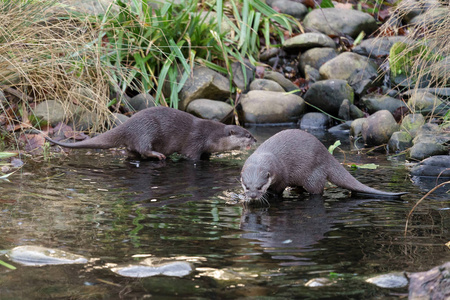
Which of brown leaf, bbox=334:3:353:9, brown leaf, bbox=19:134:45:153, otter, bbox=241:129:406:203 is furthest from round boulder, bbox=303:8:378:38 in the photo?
otter, bbox=241:129:406:203

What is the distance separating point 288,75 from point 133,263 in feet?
19.6

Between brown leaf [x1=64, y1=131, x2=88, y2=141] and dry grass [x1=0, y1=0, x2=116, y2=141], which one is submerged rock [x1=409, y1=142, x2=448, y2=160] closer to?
dry grass [x1=0, y1=0, x2=116, y2=141]

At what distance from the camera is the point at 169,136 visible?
16.7 ft

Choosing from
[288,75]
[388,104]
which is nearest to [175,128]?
[388,104]

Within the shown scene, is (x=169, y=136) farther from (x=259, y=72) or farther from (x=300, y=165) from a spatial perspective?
(x=259, y=72)

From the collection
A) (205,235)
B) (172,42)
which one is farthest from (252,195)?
(172,42)

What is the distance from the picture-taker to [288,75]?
7957mm

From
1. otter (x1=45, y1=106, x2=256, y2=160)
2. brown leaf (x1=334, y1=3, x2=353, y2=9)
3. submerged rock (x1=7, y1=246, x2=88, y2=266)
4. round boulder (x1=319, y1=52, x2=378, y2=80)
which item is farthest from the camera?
brown leaf (x1=334, y1=3, x2=353, y2=9)

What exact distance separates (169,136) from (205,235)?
97.3 inches

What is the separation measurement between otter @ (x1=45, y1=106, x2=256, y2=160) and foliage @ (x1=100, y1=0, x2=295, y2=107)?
783 mm

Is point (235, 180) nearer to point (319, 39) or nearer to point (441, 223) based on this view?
point (441, 223)

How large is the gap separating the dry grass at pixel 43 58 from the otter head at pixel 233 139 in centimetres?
102

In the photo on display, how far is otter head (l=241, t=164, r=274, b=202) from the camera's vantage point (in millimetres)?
3342

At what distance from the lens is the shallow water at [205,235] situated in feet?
6.75
